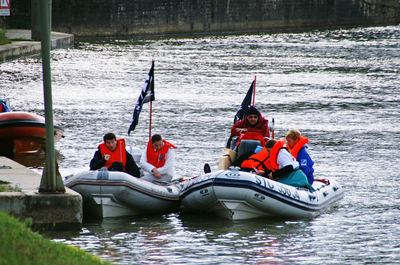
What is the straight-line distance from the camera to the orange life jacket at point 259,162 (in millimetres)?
18844

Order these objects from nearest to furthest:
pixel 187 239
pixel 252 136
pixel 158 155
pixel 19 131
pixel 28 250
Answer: pixel 28 250, pixel 187 239, pixel 158 155, pixel 252 136, pixel 19 131

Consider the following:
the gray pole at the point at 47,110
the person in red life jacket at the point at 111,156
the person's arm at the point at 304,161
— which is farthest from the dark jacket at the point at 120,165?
the person's arm at the point at 304,161

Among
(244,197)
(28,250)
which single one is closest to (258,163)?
(244,197)

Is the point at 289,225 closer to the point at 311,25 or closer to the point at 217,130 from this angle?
the point at 217,130

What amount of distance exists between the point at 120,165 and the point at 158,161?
81 centimetres

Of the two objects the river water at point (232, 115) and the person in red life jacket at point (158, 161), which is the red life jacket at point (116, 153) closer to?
the person in red life jacket at point (158, 161)

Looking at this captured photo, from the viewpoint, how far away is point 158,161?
1916 cm

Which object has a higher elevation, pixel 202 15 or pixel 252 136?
pixel 252 136

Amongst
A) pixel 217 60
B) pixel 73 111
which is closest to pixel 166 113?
pixel 73 111

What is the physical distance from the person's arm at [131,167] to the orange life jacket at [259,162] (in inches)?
60.8

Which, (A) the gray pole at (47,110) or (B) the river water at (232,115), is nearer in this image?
(A) the gray pole at (47,110)

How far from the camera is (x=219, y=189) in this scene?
A: 17.8 meters

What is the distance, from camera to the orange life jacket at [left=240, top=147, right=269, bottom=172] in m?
18.8

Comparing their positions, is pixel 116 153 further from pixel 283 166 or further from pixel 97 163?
pixel 283 166
